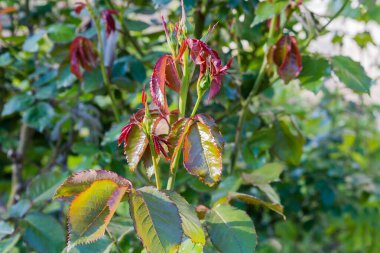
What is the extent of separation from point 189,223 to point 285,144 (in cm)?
69

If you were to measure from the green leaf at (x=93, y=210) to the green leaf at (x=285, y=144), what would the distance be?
722 millimetres

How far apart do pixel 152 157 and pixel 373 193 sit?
1.64 metres

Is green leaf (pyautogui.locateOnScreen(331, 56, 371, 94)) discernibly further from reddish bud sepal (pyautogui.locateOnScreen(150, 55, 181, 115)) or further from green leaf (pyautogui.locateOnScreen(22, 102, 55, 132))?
green leaf (pyautogui.locateOnScreen(22, 102, 55, 132))

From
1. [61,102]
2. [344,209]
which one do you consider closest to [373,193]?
[344,209]

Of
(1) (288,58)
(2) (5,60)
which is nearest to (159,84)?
(1) (288,58)

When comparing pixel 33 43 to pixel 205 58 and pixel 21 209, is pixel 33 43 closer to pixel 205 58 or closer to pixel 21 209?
pixel 21 209

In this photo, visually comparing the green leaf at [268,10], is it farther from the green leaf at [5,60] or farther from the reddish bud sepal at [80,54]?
the green leaf at [5,60]

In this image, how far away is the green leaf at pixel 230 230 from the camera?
81 cm

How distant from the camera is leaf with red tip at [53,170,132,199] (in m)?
0.72

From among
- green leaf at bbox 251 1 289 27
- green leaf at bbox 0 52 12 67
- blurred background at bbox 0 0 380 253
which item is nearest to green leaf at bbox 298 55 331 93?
blurred background at bbox 0 0 380 253

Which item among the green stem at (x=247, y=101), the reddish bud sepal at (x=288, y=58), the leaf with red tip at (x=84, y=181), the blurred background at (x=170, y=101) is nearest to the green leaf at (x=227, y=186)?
the blurred background at (x=170, y=101)

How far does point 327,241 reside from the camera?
9.17 ft

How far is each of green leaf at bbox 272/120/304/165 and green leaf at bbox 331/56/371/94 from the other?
0.74 ft

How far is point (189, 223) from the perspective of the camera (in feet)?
2.39
